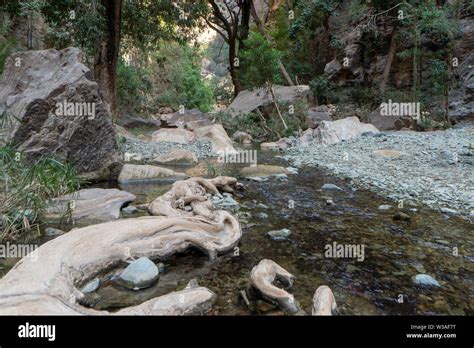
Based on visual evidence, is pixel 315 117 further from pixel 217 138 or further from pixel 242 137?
pixel 217 138

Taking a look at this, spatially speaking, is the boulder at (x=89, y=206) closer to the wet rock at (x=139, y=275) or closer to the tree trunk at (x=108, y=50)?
the wet rock at (x=139, y=275)

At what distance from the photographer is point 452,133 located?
9.31m

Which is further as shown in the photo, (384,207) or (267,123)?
(267,123)

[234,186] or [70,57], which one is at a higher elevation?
[70,57]

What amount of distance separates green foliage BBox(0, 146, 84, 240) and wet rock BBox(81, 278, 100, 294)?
4.11ft

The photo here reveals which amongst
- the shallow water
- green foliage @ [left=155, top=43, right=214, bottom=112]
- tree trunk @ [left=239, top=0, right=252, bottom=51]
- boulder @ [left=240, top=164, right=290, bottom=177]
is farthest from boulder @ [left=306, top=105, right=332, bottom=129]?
green foliage @ [left=155, top=43, right=214, bottom=112]

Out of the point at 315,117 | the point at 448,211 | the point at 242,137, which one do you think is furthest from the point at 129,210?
the point at 315,117

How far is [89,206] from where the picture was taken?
3.84 metres

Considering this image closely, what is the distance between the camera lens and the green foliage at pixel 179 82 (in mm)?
23047

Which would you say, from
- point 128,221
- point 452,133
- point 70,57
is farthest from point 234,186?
point 452,133

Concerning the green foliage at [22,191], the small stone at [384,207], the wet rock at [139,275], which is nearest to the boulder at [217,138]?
the small stone at [384,207]

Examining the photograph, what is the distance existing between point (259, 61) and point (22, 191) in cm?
937

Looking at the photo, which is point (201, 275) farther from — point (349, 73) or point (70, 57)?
point (349, 73)
